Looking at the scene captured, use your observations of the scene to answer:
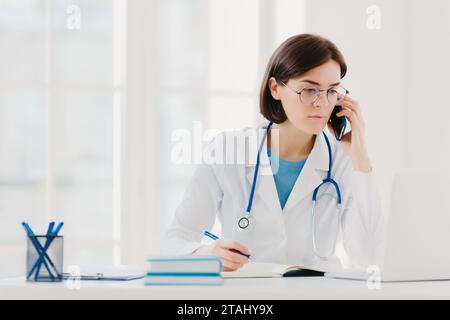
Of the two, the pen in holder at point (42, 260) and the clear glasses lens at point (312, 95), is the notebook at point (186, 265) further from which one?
the clear glasses lens at point (312, 95)

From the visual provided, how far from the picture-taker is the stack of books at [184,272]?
4.75ft

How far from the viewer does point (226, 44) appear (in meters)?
3.43

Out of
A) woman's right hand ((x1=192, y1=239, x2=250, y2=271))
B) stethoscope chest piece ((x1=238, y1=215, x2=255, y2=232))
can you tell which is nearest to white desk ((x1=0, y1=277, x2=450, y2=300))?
woman's right hand ((x1=192, y1=239, x2=250, y2=271))

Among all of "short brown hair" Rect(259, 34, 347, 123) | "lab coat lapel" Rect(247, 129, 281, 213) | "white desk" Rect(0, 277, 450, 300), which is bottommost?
"white desk" Rect(0, 277, 450, 300)

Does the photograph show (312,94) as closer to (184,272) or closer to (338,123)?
(338,123)

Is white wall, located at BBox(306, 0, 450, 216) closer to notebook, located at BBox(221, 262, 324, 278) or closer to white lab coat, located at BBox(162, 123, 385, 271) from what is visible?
white lab coat, located at BBox(162, 123, 385, 271)

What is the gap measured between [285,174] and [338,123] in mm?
230

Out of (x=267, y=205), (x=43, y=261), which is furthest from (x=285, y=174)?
(x=43, y=261)

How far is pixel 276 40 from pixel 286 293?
2.33 metres

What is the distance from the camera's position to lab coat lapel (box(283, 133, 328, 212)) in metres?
2.21

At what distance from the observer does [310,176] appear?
2.23m

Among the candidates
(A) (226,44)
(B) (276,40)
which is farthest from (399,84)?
(A) (226,44)
